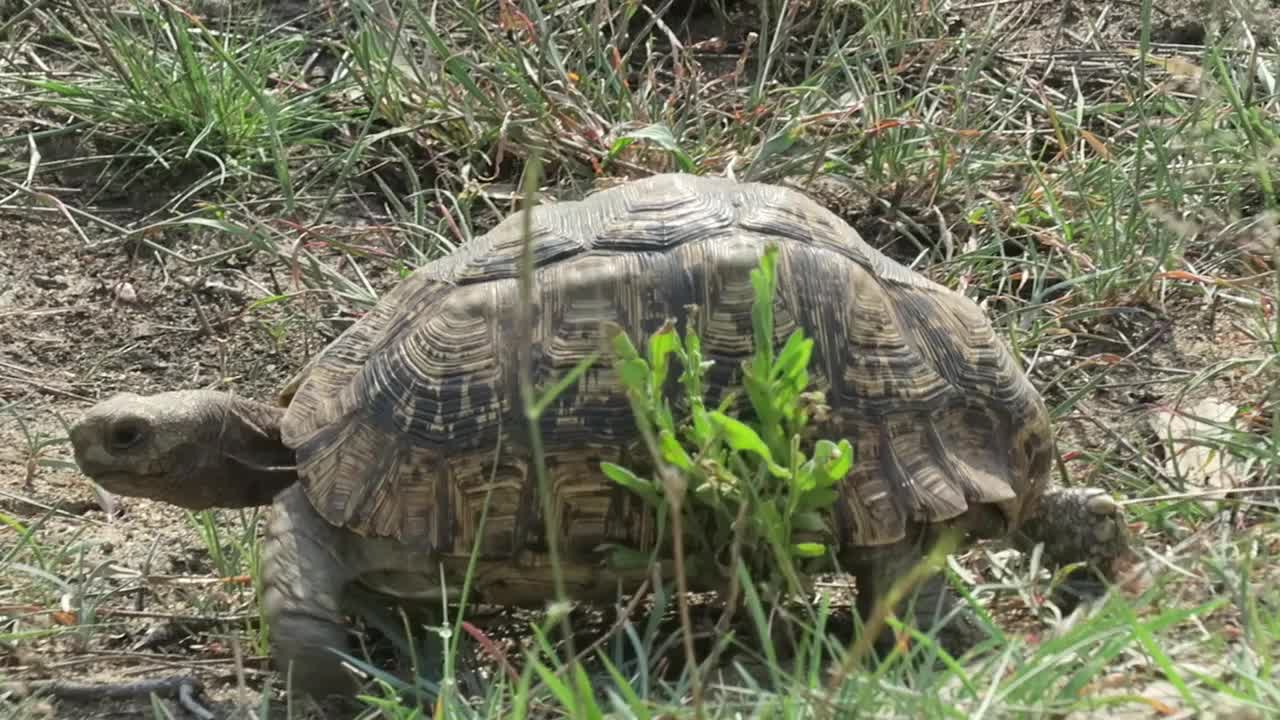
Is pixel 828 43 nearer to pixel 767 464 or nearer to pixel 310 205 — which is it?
pixel 310 205

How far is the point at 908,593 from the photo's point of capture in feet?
10.0

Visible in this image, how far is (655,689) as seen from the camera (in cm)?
283

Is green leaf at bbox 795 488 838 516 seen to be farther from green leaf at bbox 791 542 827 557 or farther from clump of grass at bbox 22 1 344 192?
clump of grass at bbox 22 1 344 192

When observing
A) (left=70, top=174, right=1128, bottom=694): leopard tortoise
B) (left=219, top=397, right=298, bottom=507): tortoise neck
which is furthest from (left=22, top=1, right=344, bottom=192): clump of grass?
Result: (left=70, top=174, right=1128, bottom=694): leopard tortoise

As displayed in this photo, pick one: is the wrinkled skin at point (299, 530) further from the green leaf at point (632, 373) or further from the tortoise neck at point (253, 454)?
the green leaf at point (632, 373)

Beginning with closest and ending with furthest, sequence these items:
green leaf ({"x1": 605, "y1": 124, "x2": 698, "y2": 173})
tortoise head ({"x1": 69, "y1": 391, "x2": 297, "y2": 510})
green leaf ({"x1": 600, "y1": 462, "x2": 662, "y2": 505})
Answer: green leaf ({"x1": 600, "y1": 462, "x2": 662, "y2": 505}) → tortoise head ({"x1": 69, "y1": 391, "x2": 297, "y2": 510}) → green leaf ({"x1": 605, "y1": 124, "x2": 698, "y2": 173})

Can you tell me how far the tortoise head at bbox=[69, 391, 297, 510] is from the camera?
11.1 feet

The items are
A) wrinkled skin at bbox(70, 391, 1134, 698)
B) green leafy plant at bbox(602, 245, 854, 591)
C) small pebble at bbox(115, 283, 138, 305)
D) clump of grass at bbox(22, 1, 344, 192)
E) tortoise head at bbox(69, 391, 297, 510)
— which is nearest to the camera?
green leafy plant at bbox(602, 245, 854, 591)

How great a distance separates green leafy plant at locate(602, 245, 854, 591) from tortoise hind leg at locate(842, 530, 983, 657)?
7.2 inches

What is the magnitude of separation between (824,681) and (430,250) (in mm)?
2524

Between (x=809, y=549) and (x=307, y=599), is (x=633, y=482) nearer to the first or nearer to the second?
(x=809, y=549)

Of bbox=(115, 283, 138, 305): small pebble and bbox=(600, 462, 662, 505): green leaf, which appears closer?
bbox=(600, 462, 662, 505): green leaf

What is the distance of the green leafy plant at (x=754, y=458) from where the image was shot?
250 centimetres

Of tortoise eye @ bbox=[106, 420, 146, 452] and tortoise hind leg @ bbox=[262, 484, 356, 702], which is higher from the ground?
tortoise eye @ bbox=[106, 420, 146, 452]
